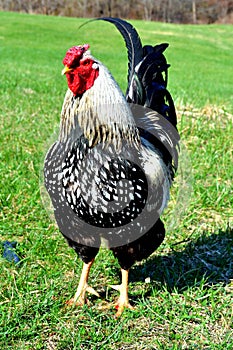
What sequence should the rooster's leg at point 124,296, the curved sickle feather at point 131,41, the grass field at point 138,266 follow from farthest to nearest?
the curved sickle feather at point 131,41, the rooster's leg at point 124,296, the grass field at point 138,266

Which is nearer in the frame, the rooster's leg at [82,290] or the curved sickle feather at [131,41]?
the rooster's leg at [82,290]

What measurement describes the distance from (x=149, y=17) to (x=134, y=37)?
102 feet

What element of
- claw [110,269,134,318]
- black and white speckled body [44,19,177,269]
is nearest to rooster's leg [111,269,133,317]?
claw [110,269,134,318]

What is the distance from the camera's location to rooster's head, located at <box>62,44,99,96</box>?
2182mm

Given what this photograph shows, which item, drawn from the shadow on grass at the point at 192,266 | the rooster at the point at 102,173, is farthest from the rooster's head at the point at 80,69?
the shadow on grass at the point at 192,266

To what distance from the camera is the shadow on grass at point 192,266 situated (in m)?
3.05

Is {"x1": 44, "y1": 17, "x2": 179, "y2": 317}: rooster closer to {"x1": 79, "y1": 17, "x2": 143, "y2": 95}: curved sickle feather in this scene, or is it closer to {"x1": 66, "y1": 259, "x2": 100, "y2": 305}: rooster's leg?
{"x1": 66, "y1": 259, "x2": 100, "y2": 305}: rooster's leg

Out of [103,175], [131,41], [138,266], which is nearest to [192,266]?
[138,266]

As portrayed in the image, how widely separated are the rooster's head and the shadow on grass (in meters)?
1.43

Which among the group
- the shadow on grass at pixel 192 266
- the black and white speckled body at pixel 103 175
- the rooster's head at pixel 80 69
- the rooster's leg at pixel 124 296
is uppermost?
the rooster's head at pixel 80 69

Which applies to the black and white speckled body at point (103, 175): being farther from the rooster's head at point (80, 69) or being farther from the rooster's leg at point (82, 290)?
the rooster's leg at point (82, 290)

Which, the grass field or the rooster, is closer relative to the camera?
the rooster

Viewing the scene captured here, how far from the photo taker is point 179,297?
2.87 meters

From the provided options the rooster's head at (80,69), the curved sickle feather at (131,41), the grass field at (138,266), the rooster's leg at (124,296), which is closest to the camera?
the rooster's head at (80,69)
